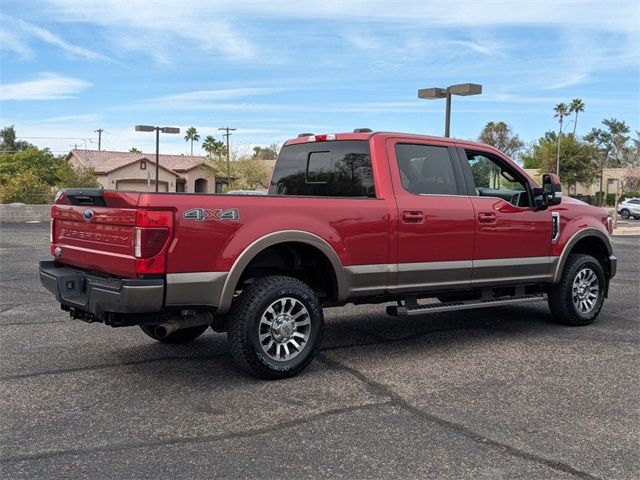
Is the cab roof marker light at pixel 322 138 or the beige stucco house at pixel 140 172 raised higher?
the beige stucco house at pixel 140 172

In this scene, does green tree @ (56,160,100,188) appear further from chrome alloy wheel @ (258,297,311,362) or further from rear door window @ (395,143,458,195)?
chrome alloy wheel @ (258,297,311,362)

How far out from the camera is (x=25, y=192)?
3234cm

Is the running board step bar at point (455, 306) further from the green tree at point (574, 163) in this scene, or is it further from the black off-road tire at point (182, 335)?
the green tree at point (574, 163)

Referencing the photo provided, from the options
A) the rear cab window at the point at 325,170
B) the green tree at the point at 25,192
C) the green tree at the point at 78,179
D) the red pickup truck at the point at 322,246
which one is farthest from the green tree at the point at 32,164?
the red pickup truck at the point at 322,246

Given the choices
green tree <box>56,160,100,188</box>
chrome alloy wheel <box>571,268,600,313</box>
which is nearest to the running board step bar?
chrome alloy wheel <box>571,268,600,313</box>

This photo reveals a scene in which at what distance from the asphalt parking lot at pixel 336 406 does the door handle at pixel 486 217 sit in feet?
4.18

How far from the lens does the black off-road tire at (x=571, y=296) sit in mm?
7461

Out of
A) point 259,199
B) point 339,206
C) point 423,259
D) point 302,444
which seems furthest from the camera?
point 423,259

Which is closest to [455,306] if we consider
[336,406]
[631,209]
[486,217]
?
[486,217]

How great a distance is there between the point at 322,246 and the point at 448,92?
51.2 ft

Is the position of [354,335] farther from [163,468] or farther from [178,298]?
[163,468]

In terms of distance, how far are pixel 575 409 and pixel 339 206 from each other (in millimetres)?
2431

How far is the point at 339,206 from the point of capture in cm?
562

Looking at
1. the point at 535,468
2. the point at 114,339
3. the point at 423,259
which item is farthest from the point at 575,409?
the point at 114,339
